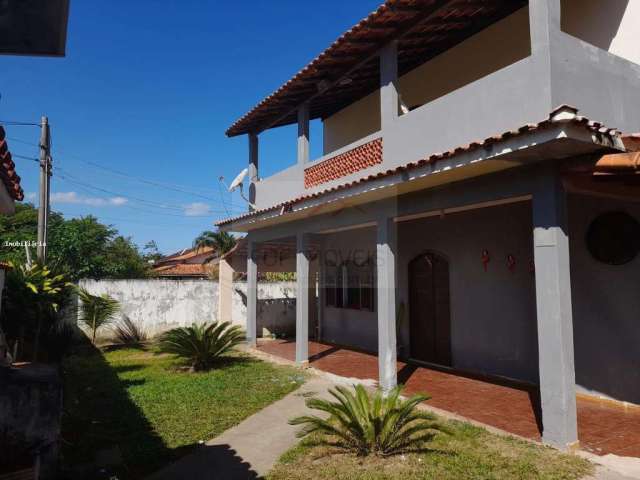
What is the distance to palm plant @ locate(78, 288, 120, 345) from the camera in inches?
515

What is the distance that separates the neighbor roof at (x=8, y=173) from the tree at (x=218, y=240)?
2907 centimetres

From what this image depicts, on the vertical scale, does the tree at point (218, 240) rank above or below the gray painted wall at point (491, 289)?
above

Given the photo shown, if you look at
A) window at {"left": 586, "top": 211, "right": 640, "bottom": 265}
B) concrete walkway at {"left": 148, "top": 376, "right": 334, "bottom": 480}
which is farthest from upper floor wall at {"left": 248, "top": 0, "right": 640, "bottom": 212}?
concrete walkway at {"left": 148, "top": 376, "right": 334, "bottom": 480}

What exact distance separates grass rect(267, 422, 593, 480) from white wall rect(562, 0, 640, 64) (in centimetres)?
535

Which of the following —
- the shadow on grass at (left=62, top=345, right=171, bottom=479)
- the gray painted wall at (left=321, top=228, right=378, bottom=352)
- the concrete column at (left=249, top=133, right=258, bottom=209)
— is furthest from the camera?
the concrete column at (left=249, top=133, right=258, bottom=209)

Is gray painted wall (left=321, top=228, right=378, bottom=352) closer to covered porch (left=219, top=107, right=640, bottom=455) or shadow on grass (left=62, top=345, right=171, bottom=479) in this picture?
covered porch (left=219, top=107, right=640, bottom=455)

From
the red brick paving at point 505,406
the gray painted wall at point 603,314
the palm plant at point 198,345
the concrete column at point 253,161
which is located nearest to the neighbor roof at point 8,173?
the palm plant at point 198,345

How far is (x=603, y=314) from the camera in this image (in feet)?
21.4

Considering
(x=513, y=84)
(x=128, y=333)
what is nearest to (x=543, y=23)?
(x=513, y=84)

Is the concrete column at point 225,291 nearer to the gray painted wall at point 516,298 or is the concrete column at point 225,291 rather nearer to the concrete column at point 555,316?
the gray painted wall at point 516,298

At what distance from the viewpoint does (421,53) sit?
29.4ft

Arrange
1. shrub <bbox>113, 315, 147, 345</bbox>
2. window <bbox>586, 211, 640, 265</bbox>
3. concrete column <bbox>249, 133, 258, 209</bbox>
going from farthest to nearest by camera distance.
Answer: shrub <bbox>113, 315, 147, 345</bbox>, concrete column <bbox>249, 133, 258, 209</bbox>, window <bbox>586, 211, 640, 265</bbox>

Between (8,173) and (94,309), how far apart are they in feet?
32.6

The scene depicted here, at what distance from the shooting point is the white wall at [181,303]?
14.3 metres
